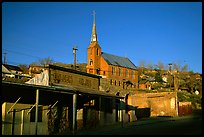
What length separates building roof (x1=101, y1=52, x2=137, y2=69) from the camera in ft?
218

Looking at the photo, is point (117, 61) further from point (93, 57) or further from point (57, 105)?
point (57, 105)

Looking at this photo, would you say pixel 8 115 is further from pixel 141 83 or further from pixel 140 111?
pixel 141 83

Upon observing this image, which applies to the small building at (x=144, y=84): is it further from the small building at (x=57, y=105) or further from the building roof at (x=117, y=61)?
the small building at (x=57, y=105)

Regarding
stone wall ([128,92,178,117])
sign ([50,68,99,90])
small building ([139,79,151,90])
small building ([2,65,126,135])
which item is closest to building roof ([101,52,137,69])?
small building ([139,79,151,90])

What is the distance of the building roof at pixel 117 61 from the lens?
66.4m

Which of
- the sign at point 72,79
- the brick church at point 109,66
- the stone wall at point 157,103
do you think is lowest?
the stone wall at point 157,103

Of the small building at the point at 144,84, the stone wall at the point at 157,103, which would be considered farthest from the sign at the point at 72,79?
the small building at the point at 144,84

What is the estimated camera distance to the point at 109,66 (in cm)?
6425

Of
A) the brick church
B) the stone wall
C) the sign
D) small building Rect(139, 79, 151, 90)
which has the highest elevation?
the brick church

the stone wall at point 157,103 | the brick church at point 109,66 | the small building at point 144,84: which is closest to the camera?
the stone wall at point 157,103

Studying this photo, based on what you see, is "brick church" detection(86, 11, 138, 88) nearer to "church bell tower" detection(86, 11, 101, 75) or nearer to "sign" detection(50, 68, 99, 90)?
"church bell tower" detection(86, 11, 101, 75)

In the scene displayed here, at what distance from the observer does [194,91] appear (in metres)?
57.7

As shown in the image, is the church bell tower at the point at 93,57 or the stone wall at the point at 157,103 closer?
the stone wall at the point at 157,103

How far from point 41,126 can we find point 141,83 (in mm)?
55251
